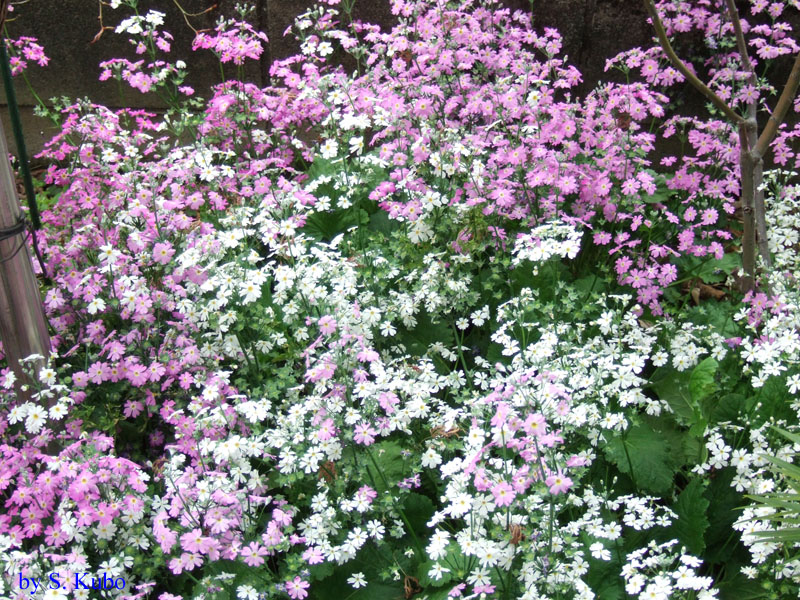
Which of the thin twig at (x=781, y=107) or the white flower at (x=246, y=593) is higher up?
the thin twig at (x=781, y=107)

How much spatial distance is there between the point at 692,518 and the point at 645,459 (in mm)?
233

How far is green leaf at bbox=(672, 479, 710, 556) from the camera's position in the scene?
7.71ft

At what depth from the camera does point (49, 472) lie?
2.38m

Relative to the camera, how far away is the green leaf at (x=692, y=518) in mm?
2350

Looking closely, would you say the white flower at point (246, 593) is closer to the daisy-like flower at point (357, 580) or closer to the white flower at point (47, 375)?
the daisy-like flower at point (357, 580)

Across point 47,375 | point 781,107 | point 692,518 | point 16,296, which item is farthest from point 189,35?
point 692,518

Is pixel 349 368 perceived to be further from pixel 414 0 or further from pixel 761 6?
pixel 761 6

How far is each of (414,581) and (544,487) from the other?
0.60 meters

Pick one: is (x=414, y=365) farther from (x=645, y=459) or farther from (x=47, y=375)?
(x=47, y=375)

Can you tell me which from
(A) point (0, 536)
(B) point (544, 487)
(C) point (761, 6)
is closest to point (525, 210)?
(B) point (544, 487)

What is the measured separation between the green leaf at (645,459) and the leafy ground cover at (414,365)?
0.4 inches

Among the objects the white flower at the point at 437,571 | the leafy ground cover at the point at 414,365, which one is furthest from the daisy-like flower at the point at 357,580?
the white flower at the point at 437,571

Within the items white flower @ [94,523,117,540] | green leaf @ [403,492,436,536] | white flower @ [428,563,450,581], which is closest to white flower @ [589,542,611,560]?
white flower @ [428,563,450,581]

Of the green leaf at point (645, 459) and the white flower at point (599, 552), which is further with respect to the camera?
the green leaf at point (645, 459)
